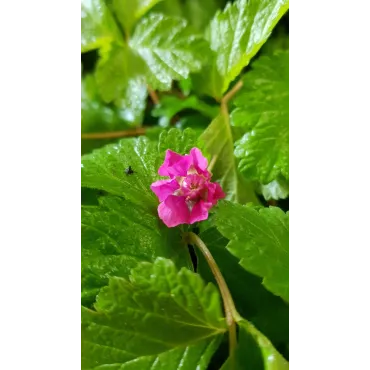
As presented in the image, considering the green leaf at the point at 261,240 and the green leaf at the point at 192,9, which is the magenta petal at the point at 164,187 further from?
the green leaf at the point at 192,9

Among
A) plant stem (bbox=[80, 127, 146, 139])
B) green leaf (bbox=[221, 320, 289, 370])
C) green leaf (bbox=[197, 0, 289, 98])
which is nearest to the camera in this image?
green leaf (bbox=[221, 320, 289, 370])

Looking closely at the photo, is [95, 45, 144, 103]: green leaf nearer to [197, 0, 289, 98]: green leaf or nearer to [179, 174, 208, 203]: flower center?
[197, 0, 289, 98]: green leaf

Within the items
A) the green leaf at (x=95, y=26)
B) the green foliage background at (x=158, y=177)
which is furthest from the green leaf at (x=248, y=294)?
the green leaf at (x=95, y=26)

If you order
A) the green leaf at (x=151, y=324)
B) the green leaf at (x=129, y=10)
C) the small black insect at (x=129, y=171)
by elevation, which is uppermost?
the green leaf at (x=129, y=10)

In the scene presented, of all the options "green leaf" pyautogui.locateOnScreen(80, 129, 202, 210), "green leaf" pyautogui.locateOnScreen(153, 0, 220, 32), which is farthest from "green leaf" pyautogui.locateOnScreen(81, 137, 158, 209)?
"green leaf" pyautogui.locateOnScreen(153, 0, 220, 32)
